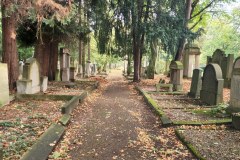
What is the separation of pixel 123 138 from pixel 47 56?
11419 millimetres

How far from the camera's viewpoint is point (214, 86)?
9.09 m

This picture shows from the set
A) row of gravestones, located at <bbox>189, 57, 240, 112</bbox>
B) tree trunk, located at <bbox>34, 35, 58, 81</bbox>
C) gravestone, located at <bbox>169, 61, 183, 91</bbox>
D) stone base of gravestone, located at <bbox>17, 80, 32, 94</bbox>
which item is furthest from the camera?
tree trunk, located at <bbox>34, 35, 58, 81</bbox>

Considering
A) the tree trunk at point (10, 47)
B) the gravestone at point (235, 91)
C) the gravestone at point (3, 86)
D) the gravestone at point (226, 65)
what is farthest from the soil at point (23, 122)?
the gravestone at point (226, 65)

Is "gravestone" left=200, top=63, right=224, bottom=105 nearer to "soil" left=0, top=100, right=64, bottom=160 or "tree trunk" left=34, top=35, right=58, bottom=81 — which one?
"soil" left=0, top=100, right=64, bottom=160

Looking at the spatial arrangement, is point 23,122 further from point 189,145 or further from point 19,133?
point 189,145

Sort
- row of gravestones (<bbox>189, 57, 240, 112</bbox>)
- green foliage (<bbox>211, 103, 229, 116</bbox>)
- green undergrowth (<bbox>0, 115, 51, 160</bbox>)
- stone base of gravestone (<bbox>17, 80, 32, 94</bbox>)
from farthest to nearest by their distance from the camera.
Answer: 1. stone base of gravestone (<bbox>17, 80, 32, 94</bbox>)
2. green foliage (<bbox>211, 103, 229, 116</bbox>)
3. row of gravestones (<bbox>189, 57, 240, 112</bbox>)
4. green undergrowth (<bbox>0, 115, 51, 160</bbox>)

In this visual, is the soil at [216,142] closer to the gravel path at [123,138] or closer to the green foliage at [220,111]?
the gravel path at [123,138]

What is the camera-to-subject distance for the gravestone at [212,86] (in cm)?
885

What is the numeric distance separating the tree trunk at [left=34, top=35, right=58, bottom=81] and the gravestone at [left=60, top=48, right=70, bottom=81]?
61 centimetres

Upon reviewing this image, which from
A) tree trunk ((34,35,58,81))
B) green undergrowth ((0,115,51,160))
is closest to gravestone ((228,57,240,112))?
green undergrowth ((0,115,51,160))

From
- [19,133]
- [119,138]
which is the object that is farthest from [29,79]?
[119,138]

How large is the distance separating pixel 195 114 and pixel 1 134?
524 centimetres

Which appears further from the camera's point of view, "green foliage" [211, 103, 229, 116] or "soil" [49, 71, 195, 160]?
"green foliage" [211, 103, 229, 116]

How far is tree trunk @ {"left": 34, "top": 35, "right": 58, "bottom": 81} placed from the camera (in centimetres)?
1485
